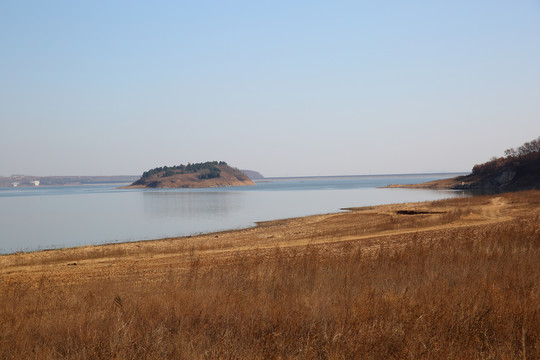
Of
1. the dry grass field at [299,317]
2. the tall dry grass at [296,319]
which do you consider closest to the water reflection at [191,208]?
the dry grass field at [299,317]

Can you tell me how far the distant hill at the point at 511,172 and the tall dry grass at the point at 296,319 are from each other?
77951mm

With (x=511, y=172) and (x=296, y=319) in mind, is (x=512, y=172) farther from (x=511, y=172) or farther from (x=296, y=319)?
(x=296, y=319)

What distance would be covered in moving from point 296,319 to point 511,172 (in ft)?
323

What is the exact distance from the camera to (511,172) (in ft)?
297

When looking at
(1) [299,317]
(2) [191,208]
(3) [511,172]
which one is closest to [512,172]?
(3) [511,172]

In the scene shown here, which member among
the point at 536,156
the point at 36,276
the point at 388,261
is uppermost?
the point at 536,156

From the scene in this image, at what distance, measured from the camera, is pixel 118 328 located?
19.4 feet

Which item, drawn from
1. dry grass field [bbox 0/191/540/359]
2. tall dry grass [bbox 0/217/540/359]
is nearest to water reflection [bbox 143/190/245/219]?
dry grass field [bbox 0/191/540/359]

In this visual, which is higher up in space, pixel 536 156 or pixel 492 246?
pixel 536 156

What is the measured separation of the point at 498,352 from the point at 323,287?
3.53 metres

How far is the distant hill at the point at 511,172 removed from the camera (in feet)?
273

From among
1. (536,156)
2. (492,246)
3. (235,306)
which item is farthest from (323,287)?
(536,156)

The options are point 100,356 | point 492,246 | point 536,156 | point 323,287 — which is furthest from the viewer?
point 536,156

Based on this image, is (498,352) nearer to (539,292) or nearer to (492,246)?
(539,292)
